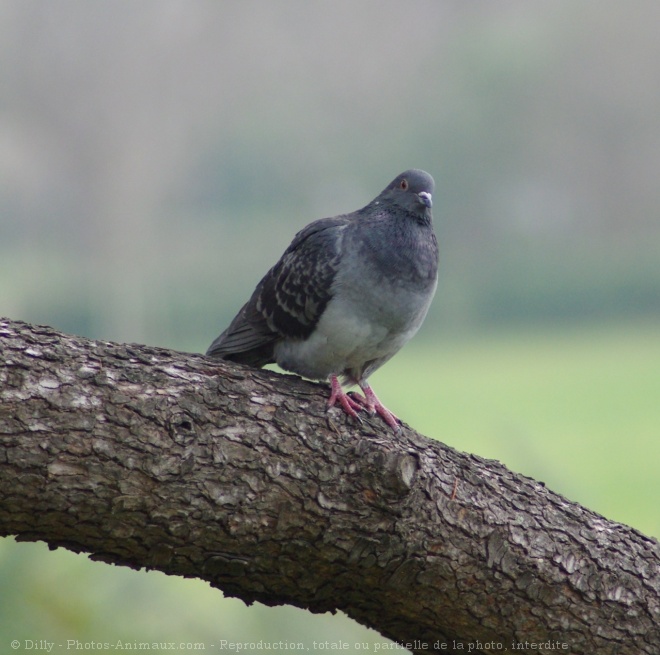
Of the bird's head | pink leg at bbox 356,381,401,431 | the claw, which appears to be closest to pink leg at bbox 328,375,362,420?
the claw

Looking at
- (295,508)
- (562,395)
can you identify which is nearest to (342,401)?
(295,508)

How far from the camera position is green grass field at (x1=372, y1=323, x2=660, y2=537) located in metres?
14.3

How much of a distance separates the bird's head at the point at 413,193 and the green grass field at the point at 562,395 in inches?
304

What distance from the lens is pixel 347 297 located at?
4.56m

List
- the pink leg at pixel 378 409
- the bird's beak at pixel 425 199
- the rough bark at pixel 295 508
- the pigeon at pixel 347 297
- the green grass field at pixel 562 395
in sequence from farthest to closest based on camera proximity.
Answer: the green grass field at pixel 562 395, the bird's beak at pixel 425 199, the pigeon at pixel 347 297, the pink leg at pixel 378 409, the rough bark at pixel 295 508

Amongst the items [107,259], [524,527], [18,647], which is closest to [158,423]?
[524,527]

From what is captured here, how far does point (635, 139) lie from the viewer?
65.6 ft

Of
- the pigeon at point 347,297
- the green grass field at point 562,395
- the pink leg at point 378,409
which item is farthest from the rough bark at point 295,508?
the green grass field at point 562,395

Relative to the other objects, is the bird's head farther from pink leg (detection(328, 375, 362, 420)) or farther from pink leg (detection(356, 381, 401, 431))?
pink leg (detection(328, 375, 362, 420))

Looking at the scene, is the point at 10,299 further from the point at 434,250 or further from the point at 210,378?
the point at 210,378

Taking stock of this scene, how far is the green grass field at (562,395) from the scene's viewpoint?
14.3 m

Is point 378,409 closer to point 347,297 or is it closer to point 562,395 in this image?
point 347,297

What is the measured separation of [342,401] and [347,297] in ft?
2.69

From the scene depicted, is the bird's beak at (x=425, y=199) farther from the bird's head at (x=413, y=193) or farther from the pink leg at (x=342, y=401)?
the pink leg at (x=342, y=401)
